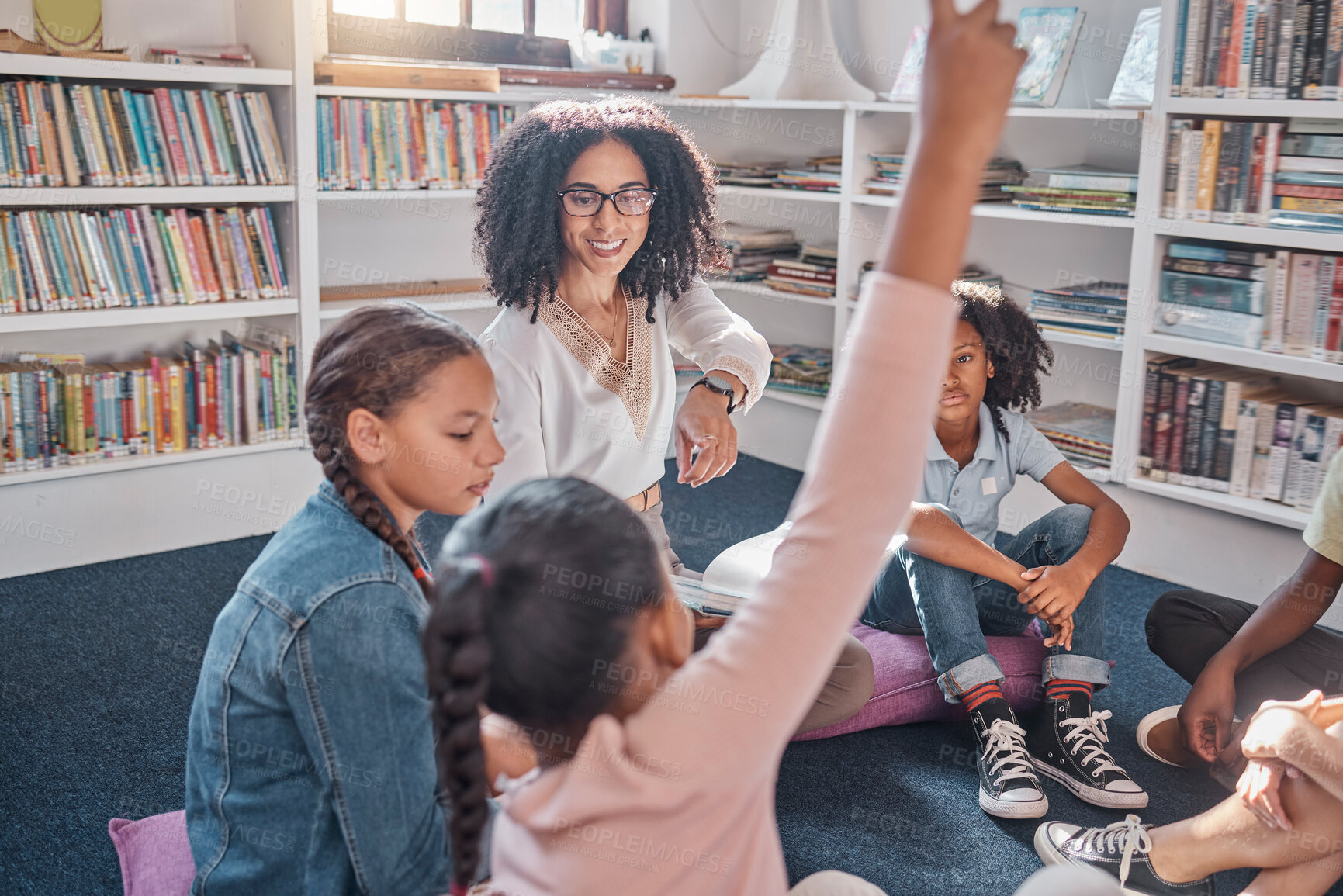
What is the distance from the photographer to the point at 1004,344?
2.17 m

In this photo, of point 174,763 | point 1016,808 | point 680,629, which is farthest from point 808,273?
point 680,629

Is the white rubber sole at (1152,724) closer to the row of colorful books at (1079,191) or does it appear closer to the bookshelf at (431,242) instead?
the bookshelf at (431,242)

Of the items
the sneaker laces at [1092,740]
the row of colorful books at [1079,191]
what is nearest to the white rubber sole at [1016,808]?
the sneaker laces at [1092,740]

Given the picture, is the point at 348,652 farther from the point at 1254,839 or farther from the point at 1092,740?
the point at 1092,740

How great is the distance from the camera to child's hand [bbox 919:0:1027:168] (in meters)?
0.51

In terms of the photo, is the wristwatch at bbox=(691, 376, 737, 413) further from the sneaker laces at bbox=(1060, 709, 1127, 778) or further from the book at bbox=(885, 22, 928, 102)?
the book at bbox=(885, 22, 928, 102)

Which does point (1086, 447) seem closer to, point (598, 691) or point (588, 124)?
point (588, 124)

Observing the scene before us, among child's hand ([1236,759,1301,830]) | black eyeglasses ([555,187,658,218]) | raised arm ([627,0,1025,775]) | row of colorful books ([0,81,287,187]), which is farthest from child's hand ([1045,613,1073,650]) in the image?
row of colorful books ([0,81,287,187])

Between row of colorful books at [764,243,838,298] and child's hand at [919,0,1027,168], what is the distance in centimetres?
315

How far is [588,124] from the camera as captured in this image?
1.82 m

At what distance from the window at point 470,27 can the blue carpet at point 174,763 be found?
1.69m

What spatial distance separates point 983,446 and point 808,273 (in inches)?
65.9

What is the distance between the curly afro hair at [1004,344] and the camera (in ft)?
6.97

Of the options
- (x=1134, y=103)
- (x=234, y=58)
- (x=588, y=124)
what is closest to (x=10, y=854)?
(x=588, y=124)
